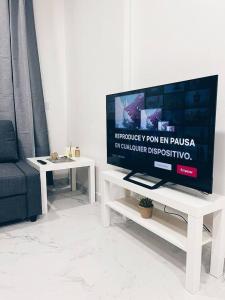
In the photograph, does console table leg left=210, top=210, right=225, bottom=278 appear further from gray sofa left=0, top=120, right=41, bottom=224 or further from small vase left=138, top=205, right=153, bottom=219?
gray sofa left=0, top=120, right=41, bottom=224

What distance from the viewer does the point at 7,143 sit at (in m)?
2.50

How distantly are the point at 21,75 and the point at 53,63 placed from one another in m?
0.50

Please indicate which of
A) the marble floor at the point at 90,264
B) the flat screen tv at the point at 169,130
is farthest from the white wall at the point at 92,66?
the marble floor at the point at 90,264

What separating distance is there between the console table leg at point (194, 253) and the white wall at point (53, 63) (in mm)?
2279

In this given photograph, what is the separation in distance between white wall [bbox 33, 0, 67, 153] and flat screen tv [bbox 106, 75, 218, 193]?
136 centimetres

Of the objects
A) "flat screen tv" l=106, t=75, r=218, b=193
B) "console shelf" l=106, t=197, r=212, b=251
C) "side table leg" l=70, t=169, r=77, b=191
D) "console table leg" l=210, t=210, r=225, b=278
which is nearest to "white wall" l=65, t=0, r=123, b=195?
"side table leg" l=70, t=169, r=77, b=191

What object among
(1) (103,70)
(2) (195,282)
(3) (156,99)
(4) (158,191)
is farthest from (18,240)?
(1) (103,70)

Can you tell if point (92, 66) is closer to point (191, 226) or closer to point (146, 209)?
point (146, 209)

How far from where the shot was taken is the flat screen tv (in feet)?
4.21

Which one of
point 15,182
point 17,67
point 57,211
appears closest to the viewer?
point 15,182

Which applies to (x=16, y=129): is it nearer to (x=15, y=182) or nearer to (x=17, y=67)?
(x=17, y=67)

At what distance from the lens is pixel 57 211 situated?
7.65 feet

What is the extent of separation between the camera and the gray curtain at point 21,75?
2.62 meters

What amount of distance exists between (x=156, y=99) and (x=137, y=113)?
0.20 m
